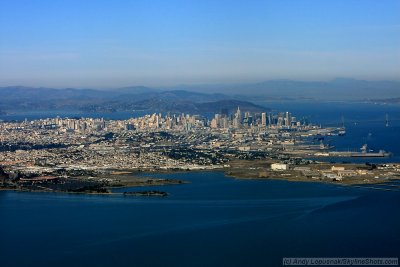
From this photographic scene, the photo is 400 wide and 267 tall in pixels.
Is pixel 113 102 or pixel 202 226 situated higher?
pixel 113 102

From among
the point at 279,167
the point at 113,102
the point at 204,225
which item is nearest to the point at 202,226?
the point at 204,225

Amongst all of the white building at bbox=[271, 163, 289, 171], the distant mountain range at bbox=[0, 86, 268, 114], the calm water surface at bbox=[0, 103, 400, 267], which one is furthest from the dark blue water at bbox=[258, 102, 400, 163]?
the distant mountain range at bbox=[0, 86, 268, 114]

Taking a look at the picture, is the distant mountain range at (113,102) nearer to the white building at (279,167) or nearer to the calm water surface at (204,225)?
the white building at (279,167)

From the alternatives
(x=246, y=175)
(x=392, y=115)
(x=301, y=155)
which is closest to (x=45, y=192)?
(x=246, y=175)

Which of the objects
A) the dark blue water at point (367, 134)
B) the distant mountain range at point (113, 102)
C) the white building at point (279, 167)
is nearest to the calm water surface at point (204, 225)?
the white building at point (279, 167)

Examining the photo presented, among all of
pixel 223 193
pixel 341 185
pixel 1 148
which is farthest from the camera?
pixel 1 148

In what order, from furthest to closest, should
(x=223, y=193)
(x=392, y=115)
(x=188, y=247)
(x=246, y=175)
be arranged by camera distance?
(x=392, y=115), (x=246, y=175), (x=223, y=193), (x=188, y=247)

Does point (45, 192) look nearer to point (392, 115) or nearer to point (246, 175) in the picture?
point (246, 175)

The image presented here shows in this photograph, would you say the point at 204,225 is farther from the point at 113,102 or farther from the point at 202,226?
the point at 113,102

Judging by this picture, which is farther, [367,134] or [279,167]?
[367,134]
